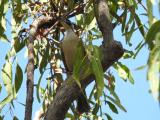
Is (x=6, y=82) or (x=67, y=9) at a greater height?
(x=67, y=9)

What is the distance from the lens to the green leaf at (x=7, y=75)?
1628 millimetres

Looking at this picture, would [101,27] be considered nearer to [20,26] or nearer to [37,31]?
[37,31]

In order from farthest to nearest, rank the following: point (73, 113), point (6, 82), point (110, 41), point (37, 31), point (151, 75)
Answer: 1. point (73, 113)
2. point (37, 31)
3. point (6, 82)
4. point (110, 41)
5. point (151, 75)

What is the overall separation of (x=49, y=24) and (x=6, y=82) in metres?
0.36

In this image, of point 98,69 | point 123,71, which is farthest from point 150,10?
point 123,71

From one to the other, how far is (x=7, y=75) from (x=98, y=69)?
0.56 m

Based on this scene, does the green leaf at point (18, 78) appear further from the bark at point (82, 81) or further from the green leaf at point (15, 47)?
the bark at point (82, 81)

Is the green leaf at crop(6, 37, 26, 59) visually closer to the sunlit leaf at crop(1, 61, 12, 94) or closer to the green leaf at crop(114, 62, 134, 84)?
the sunlit leaf at crop(1, 61, 12, 94)

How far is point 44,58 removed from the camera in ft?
6.56

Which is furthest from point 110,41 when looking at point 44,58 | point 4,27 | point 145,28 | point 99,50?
point 44,58

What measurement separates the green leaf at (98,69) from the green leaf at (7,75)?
Answer: 1.49ft

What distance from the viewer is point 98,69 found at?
1.21 metres

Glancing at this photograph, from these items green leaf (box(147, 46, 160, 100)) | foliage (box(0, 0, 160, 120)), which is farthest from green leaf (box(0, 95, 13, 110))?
green leaf (box(147, 46, 160, 100))

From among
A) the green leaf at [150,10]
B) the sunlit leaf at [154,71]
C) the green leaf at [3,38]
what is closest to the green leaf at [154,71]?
the sunlit leaf at [154,71]
